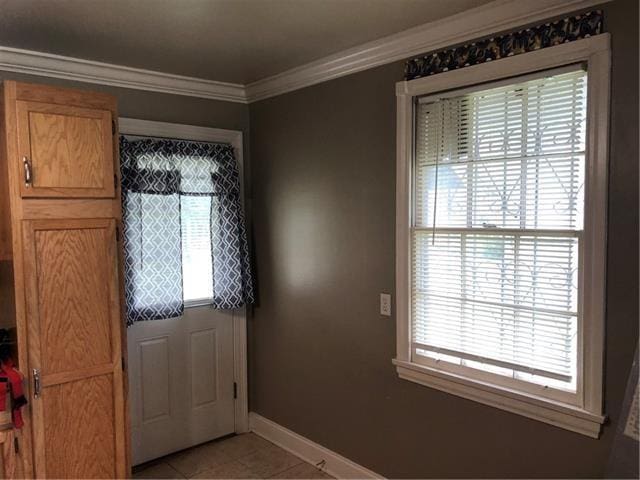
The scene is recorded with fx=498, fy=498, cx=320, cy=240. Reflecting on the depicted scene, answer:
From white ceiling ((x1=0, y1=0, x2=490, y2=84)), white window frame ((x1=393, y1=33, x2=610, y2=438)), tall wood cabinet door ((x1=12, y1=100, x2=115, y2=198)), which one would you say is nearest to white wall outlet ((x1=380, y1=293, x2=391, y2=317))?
white window frame ((x1=393, y1=33, x2=610, y2=438))

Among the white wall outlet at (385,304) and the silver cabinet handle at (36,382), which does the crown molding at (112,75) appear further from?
the white wall outlet at (385,304)

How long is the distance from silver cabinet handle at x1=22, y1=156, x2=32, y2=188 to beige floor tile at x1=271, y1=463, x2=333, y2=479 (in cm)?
211

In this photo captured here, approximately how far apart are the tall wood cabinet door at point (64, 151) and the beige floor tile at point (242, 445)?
1955mm

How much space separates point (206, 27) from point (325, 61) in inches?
29.8

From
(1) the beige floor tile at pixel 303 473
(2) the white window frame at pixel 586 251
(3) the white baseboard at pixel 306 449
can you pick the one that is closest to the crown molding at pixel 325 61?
(2) the white window frame at pixel 586 251

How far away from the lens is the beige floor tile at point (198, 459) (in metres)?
3.09

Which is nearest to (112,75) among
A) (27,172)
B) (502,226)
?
(27,172)

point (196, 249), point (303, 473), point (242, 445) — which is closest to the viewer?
point (303, 473)

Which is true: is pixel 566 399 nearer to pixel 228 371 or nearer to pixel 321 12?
pixel 321 12

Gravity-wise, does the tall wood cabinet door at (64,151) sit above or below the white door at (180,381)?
above

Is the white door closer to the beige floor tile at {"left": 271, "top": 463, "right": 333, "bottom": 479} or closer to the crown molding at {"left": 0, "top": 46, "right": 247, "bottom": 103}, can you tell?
the beige floor tile at {"left": 271, "top": 463, "right": 333, "bottom": 479}

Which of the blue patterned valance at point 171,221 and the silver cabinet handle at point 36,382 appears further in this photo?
the blue patterned valance at point 171,221

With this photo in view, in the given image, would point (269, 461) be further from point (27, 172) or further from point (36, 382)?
point (27, 172)

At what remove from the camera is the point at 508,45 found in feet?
6.80
